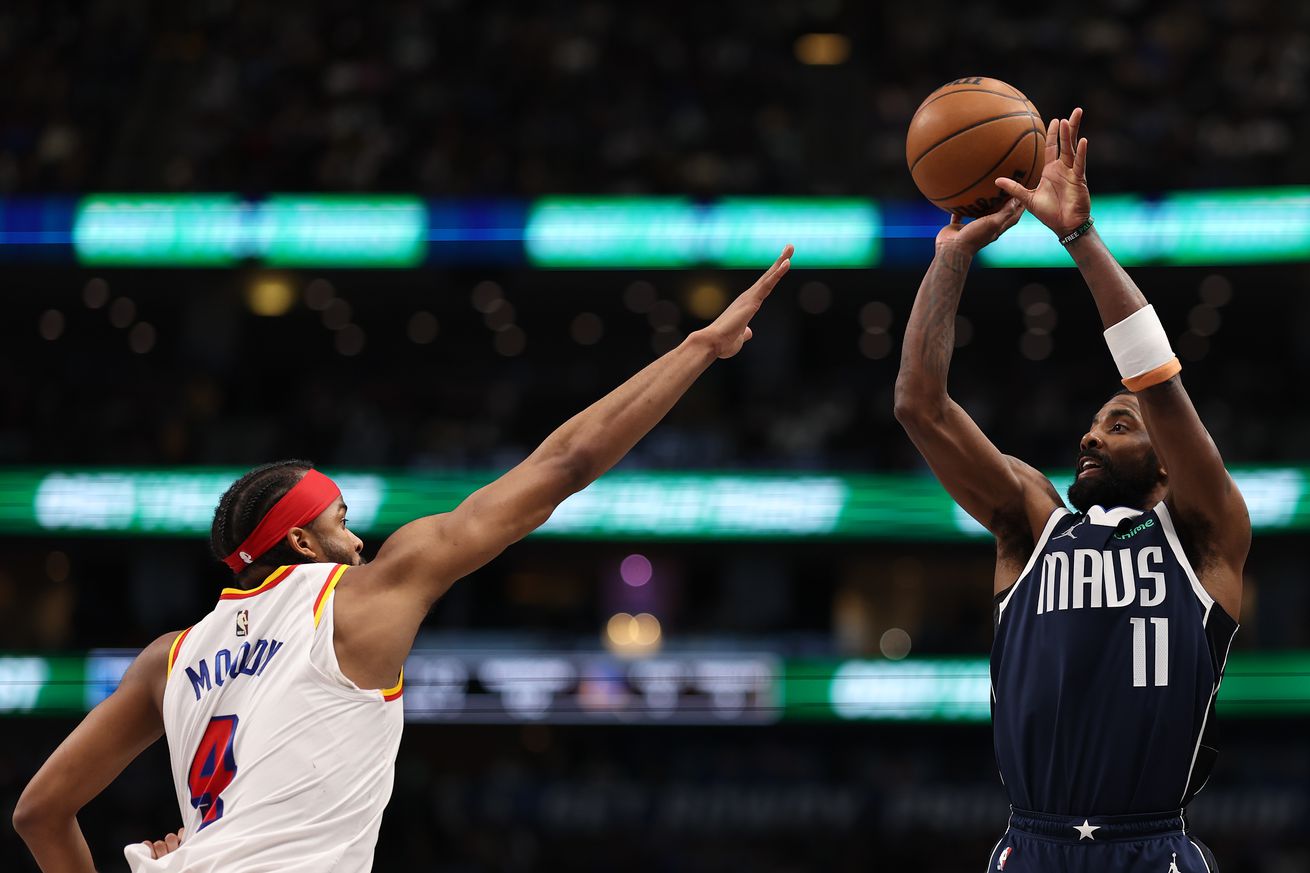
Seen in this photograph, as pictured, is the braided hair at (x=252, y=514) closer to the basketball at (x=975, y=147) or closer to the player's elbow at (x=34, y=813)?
the player's elbow at (x=34, y=813)

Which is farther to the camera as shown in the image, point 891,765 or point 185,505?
point 891,765

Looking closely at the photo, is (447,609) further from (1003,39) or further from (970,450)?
(970,450)

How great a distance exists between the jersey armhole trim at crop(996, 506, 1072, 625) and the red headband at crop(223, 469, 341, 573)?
6.50ft

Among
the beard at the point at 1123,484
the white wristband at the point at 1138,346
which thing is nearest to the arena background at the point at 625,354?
the beard at the point at 1123,484

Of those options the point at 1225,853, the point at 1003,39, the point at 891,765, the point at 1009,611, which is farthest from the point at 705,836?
the point at 1009,611

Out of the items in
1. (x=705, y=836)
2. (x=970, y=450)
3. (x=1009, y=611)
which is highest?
(x=705, y=836)

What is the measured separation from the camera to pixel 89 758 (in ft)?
12.2

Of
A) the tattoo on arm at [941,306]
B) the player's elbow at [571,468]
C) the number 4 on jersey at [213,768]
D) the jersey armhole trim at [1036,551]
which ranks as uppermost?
the tattoo on arm at [941,306]

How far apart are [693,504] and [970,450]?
14171 mm

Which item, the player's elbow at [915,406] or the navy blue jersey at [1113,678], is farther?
the player's elbow at [915,406]

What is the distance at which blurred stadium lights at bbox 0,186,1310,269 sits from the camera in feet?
61.1

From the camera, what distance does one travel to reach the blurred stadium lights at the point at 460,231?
18.6 metres

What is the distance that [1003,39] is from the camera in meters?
21.5

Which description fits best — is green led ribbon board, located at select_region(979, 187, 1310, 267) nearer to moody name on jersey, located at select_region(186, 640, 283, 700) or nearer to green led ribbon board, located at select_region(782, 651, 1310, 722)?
green led ribbon board, located at select_region(782, 651, 1310, 722)
